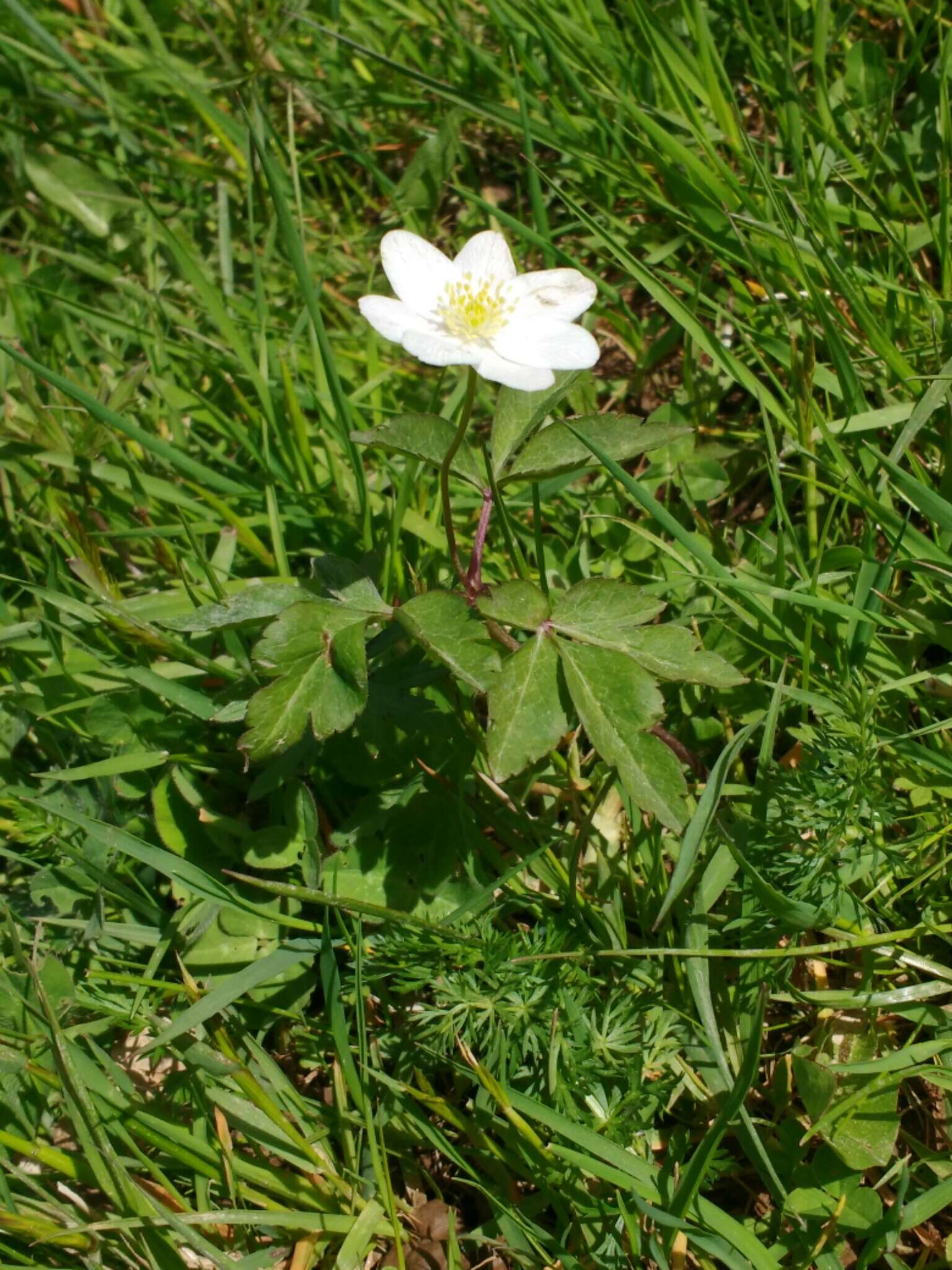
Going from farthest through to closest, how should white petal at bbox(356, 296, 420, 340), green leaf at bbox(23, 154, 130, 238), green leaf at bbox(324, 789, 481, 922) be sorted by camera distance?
green leaf at bbox(23, 154, 130, 238) → green leaf at bbox(324, 789, 481, 922) → white petal at bbox(356, 296, 420, 340)

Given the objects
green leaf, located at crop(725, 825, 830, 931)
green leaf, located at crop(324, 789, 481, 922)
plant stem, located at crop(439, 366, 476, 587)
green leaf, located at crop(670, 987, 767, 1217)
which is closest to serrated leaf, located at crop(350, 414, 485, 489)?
plant stem, located at crop(439, 366, 476, 587)

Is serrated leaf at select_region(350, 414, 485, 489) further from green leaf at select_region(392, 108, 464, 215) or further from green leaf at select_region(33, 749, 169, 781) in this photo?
green leaf at select_region(392, 108, 464, 215)

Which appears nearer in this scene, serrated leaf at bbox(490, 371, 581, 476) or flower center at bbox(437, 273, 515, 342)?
flower center at bbox(437, 273, 515, 342)

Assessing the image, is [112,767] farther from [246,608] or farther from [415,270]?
[415,270]

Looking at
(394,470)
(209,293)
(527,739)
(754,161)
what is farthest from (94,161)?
(527,739)

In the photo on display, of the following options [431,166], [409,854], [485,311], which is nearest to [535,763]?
[409,854]

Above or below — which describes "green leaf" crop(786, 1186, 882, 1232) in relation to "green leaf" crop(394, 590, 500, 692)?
below
